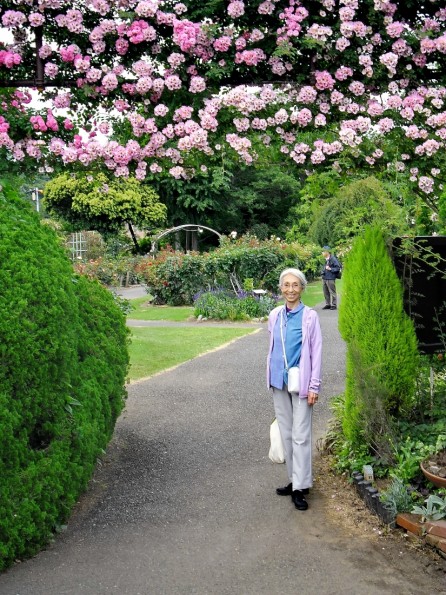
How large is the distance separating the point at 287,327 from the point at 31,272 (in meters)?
1.90

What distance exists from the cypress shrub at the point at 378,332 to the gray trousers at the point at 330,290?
45.2ft

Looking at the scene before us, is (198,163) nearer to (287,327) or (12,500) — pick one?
(287,327)

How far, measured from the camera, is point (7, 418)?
11.9 ft

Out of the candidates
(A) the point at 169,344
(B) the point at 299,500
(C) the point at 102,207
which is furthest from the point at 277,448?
(C) the point at 102,207

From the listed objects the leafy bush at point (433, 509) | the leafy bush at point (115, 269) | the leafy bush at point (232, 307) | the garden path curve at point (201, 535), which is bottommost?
the garden path curve at point (201, 535)

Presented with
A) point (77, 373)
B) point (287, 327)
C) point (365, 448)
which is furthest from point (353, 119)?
point (77, 373)

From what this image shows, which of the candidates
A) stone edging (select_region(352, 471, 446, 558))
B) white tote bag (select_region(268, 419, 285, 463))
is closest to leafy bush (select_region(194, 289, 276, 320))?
white tote bag (select_region(268, 419, 285, 463))

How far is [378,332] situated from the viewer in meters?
5.12

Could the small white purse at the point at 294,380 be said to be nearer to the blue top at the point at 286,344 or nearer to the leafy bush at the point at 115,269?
the blue top at the point at 286,344

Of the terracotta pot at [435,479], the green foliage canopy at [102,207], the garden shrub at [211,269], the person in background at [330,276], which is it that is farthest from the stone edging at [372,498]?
the green foliage canopy at [102,207]

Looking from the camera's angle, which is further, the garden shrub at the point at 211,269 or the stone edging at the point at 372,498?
the garden shrub at the point at 211,269

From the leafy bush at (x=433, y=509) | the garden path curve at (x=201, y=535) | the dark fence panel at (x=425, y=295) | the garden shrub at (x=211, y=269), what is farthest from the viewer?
the garden shrub at (x=211, y=269)

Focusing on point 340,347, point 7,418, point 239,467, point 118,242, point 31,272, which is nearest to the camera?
point 7,418

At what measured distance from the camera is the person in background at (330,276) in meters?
18.5
